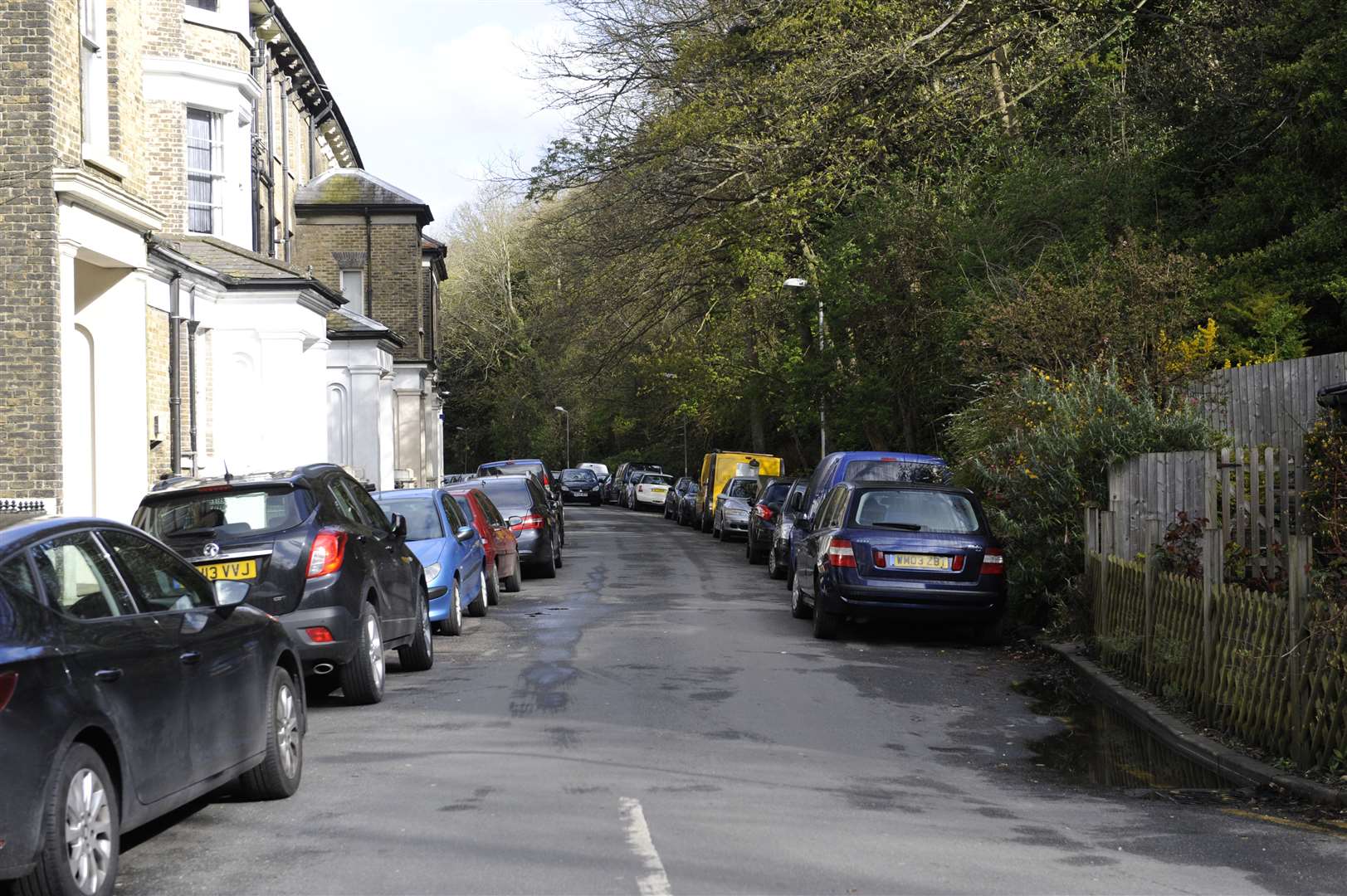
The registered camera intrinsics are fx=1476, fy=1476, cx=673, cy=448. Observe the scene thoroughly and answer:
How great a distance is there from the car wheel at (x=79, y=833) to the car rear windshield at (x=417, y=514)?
972 centimetres

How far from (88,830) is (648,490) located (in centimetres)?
5602

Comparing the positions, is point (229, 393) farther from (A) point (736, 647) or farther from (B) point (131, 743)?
(B) point (131, 743)

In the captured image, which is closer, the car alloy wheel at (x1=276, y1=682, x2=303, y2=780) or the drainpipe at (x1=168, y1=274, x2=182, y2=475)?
the car alloy wheel at (x1=276, y1=682, x2=303, y2=780)

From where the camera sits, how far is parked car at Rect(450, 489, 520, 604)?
1869cm

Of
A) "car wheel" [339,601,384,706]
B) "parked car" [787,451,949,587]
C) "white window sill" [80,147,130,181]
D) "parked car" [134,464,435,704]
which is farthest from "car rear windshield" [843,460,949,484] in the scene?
"parked car" [134,464,435,704]

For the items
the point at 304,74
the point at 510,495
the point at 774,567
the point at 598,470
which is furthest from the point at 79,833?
the point at 598,470

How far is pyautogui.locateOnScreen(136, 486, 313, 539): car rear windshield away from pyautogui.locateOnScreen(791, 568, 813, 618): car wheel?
779 centimetres

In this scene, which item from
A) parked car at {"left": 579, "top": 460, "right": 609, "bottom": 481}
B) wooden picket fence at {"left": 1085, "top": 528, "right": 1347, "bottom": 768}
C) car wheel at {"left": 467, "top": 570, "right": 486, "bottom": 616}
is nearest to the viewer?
wooden picket fence at {"left": 1085, "top": 528, "right": 1347, "bottom": 768}

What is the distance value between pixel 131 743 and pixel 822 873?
2.83 m

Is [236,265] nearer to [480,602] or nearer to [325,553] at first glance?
[480,602]

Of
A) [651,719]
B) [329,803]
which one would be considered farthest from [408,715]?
[329,803]

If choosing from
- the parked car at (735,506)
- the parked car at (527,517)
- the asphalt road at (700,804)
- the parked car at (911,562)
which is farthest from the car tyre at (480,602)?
the parked car at (735,506)

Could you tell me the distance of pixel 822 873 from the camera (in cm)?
605

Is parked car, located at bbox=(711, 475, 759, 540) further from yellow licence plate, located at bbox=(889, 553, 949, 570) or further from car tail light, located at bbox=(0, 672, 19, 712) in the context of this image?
car tail light, located at bbox=(0, 672, 19, 712)
